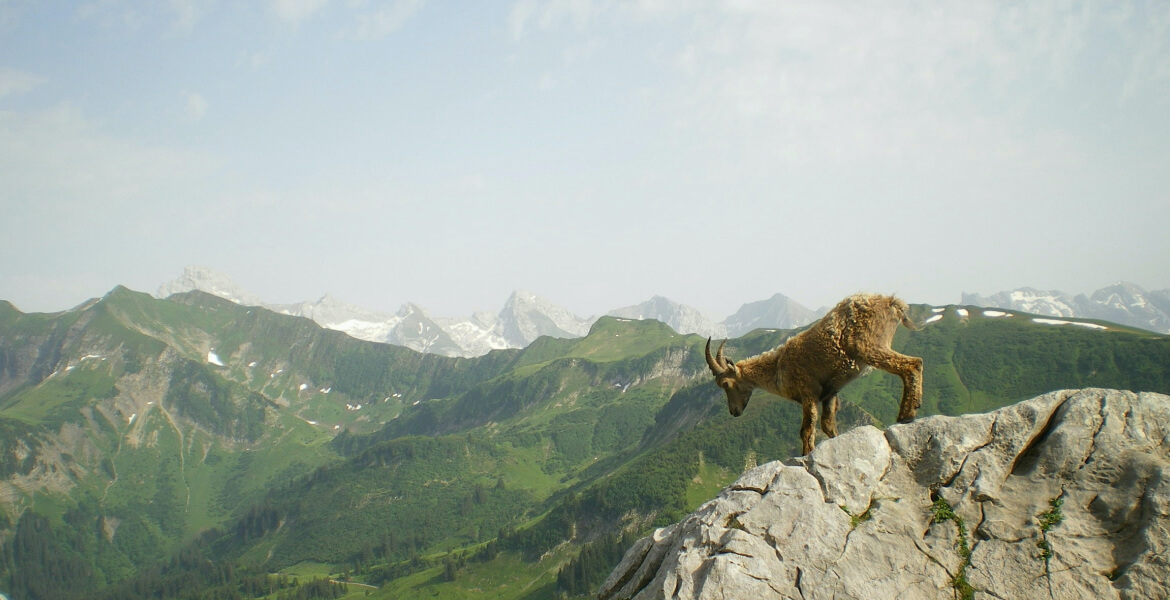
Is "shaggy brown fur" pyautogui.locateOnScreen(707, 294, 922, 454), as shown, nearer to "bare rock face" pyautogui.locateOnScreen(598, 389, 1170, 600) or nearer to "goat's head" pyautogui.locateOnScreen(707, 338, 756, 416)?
"bare rock face" pyautogui.locateOnScreen(598, 389, 1170, 600)

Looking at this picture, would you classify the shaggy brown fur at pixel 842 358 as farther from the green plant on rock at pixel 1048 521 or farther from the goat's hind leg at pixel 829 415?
the green plant on rock at pixel 1048 521

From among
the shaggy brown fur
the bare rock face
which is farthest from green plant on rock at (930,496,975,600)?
the shaggy brown fur

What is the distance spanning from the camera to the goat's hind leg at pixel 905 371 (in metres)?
15.5

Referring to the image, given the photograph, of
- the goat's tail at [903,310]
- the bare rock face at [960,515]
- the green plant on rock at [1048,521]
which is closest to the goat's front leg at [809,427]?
the bare rock face at [960,515]

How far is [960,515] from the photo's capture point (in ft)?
45.3

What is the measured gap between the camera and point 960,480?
46.8 feet

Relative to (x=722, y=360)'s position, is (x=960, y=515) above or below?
below

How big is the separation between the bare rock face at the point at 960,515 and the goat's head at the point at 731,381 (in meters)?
5.87

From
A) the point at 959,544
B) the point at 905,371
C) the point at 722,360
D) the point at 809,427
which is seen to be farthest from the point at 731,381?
the point at 959,544

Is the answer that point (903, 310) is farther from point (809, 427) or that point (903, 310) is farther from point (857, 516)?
point (857, 516)

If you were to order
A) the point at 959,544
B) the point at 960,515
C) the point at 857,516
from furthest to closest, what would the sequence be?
1. the point at 857,516
2. the point at 960,515
3. the point at 959,544

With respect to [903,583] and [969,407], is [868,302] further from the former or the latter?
[969,407]

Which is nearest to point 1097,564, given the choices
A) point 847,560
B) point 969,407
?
point 847,560

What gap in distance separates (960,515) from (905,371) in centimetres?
349
